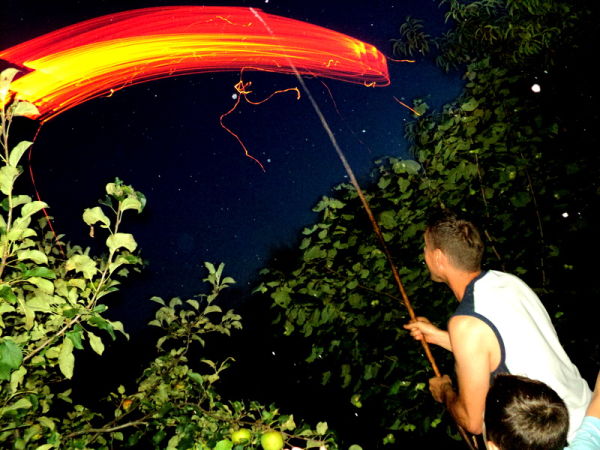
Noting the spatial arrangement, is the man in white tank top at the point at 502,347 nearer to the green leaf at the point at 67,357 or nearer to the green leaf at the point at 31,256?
the green leaf at the point at 67,357

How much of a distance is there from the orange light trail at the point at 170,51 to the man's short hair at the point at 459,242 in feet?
14.2

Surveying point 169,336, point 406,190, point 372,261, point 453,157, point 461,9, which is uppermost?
point 461,9

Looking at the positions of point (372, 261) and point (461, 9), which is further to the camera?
point (461, 9)

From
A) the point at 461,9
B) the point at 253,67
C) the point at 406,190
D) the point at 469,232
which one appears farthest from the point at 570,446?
the point at 253,67

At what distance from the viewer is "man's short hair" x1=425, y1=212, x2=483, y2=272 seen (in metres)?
2.85

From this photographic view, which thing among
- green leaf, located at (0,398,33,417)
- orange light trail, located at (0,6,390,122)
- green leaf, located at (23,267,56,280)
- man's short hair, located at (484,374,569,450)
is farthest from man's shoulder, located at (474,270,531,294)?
orange light trail, located at (0,6,390,122)

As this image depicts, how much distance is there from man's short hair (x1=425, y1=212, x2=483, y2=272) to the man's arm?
635 millimetres

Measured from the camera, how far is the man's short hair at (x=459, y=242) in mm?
2846

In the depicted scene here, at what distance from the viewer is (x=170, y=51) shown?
788cm

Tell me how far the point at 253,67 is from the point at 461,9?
4.05 m

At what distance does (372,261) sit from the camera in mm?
3881

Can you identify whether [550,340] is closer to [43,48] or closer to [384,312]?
[384,312]

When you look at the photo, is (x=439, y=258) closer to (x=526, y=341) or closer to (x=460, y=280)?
(x=460, y=280)

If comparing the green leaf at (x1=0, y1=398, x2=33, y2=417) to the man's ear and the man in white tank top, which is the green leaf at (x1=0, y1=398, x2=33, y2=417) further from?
the man's ear
